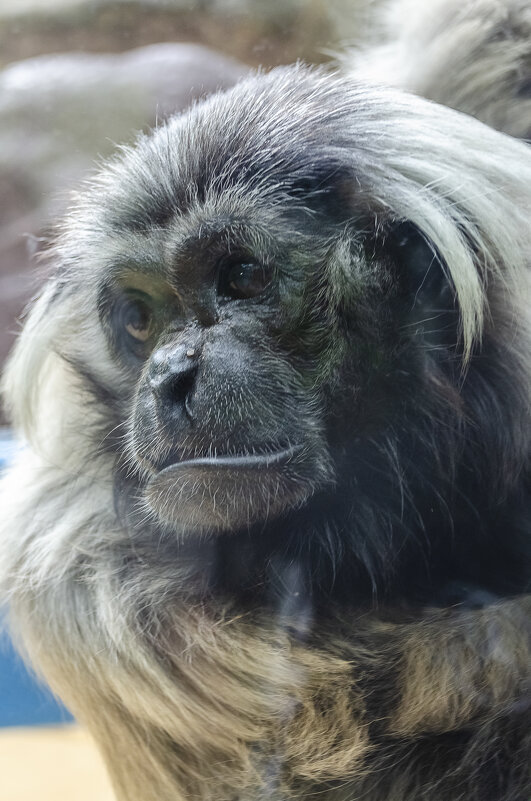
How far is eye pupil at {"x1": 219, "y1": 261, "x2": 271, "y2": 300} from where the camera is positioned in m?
1.17

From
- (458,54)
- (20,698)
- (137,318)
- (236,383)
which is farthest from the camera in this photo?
(458,54)

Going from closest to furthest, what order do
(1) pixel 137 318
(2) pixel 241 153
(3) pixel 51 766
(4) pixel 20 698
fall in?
(2) pixel 241 153, (1) pixel 137 318, (3) pixel 51 766, (4) pixel 20 698

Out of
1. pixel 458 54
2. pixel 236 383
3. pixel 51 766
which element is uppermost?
pixel 458 54

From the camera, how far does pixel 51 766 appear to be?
5.01 feet

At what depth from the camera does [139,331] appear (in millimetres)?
1340

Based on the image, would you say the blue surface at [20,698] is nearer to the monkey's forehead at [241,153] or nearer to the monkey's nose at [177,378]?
the monkey's nose at [177,378]

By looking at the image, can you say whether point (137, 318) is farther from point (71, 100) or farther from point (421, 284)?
point (71, 100)

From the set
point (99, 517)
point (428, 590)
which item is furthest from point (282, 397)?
point (99, 517)

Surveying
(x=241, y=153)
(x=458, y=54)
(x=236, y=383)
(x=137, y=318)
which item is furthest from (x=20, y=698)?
(x=458, y=54)

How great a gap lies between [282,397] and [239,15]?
1238mm

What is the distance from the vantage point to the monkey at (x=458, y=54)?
1.85m

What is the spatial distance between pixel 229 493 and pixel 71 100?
35.7 inches

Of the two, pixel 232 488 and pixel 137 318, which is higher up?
pixel 137 318

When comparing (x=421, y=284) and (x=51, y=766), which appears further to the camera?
(x=51, y=766)
